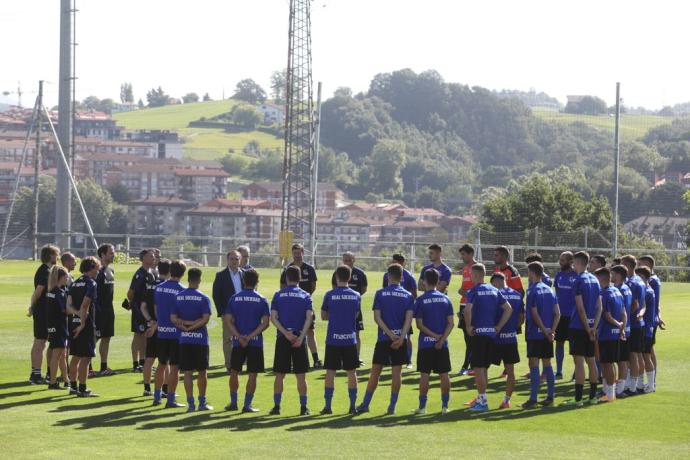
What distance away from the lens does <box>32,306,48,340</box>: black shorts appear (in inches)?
672

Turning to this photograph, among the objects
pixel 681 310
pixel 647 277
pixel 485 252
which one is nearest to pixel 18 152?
pixel 485 252

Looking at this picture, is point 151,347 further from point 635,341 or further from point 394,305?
point 635,341

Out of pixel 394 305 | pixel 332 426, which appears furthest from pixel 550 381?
pixel 332 426

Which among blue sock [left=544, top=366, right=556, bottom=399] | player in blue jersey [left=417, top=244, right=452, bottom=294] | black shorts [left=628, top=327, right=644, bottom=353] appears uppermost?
player in blue jersey [left=417, top=244, right=452, bottom=294]

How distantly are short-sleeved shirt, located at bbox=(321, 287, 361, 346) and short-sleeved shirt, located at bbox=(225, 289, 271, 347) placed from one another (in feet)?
2.59

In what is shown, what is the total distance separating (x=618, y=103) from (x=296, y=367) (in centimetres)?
3320

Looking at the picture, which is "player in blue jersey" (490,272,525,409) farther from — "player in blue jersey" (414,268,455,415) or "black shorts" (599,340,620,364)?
"black shorts" (599,340,620,364)

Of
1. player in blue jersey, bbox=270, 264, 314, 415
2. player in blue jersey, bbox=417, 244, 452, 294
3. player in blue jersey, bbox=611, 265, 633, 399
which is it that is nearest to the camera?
player in blue jersey, bbox=270, 264, 314, 415

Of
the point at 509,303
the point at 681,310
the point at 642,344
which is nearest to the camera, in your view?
the point at 509,303

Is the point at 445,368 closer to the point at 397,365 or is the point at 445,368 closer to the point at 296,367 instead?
the point at 397,365

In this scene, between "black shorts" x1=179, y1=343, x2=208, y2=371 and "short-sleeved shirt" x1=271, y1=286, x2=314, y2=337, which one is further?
"black shorts" x1=179, y1=343, x2=208, y2=371

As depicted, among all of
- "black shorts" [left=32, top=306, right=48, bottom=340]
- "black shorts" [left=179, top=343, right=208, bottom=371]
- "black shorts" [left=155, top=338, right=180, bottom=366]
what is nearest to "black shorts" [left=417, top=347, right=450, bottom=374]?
"black shorts" [left=179, top=343, right=208, bottom=371]

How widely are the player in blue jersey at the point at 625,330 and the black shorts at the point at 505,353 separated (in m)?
1.58

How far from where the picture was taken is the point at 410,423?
13.9 meters
